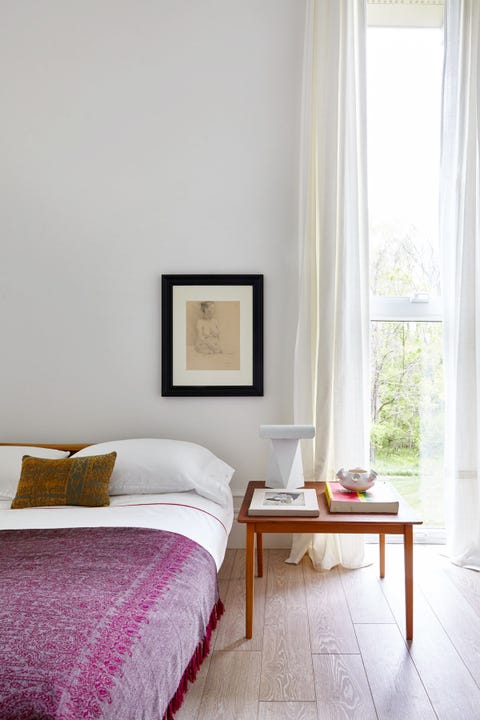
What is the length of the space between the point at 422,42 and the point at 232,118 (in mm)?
1105

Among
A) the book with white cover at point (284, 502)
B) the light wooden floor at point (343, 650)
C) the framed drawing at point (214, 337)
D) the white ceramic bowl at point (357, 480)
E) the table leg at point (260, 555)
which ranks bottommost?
the light wooden floor at point (343, 650)

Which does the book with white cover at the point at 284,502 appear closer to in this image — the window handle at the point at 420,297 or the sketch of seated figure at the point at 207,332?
the sketch of seated figure at the point at 207,332

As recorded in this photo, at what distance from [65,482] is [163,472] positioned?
0.41 meters

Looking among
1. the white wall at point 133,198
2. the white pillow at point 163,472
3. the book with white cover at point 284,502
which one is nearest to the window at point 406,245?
the white wall at point 133,198

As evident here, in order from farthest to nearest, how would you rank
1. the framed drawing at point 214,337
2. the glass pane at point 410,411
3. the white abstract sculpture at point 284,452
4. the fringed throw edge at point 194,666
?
1. the glass pane at point 410,411
2. the framed drawing at point 214,337
3. the white abstract sculpture at point 284,452
4. the fringed throw edge at point 194,666

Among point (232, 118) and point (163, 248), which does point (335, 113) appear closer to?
point (232, 118)

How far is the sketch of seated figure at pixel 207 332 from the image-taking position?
3.07m

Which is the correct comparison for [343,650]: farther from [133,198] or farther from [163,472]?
[133,198]

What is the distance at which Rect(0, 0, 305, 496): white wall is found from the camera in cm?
307

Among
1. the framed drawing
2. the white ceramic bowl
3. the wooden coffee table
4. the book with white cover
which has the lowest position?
the wooden coffee table

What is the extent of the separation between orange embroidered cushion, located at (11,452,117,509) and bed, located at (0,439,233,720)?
20 mm

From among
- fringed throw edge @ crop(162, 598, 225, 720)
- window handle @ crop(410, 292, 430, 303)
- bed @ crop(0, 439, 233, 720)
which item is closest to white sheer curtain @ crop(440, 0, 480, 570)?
window handle @ crop(410, 292, 430, 303)

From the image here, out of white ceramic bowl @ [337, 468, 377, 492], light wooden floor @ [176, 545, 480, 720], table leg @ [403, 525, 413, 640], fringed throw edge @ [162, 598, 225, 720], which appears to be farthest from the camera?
white ceramic bowl @ [337, 468, 377, 492]

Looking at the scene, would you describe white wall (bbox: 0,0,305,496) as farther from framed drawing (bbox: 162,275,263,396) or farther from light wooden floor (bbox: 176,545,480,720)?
light wooden floor (bbox: 176,545,480,720)
